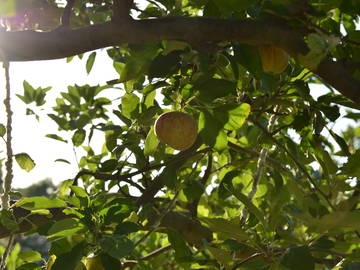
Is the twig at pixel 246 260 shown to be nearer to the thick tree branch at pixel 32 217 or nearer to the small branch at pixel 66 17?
the thick tree branch at pixel 32 217

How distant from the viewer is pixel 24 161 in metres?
1.35

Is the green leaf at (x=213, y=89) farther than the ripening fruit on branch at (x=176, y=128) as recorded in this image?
No

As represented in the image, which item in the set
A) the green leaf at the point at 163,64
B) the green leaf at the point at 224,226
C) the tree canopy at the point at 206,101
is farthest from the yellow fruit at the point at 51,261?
the green leaf at the point at 163,64

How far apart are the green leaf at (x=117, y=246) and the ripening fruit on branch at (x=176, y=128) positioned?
34 cm

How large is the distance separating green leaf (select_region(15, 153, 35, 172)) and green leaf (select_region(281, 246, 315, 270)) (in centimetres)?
71

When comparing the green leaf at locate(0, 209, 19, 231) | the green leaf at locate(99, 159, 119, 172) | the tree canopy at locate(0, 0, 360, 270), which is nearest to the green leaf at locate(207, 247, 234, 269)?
the tree canopy at locate(0, 0, 360, 270)

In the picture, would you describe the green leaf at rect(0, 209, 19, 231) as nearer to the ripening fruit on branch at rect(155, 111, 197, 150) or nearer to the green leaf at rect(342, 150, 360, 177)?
the ripening fruit on branch at rect(155, 111, 197, 150)

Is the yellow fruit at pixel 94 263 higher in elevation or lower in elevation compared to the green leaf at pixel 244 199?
lower

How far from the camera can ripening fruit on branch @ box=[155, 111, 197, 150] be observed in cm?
132

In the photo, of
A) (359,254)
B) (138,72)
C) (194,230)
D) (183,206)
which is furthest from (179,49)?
(183,206)

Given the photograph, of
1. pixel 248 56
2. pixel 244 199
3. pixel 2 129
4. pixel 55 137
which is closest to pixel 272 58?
pixel 248 56

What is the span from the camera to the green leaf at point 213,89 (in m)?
1.19

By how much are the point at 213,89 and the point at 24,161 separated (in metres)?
0.54

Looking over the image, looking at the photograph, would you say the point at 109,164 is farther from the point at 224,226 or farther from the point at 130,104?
the point at 224,226
